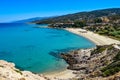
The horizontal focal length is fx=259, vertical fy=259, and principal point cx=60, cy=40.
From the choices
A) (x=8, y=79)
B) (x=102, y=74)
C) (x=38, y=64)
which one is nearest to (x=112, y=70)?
(x=102, y=74)

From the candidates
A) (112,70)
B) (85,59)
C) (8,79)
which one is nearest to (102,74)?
(112,70)

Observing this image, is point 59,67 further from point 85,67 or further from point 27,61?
point 27,61

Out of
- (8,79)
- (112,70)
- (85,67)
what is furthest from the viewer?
(85,67)

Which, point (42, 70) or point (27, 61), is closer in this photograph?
point (42, 70)

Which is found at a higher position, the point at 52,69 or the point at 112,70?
the point at 112,70

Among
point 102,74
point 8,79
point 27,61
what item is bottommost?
point 27,61

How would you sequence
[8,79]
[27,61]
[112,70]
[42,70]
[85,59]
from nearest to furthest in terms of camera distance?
[8,79] < [112,70] < [42,70] < [85,59] < [27,61]

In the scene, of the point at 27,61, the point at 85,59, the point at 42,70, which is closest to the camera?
the point at 42,70

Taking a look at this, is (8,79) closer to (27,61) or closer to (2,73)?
(2,73)

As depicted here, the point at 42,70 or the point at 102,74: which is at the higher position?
the point at 102,74
